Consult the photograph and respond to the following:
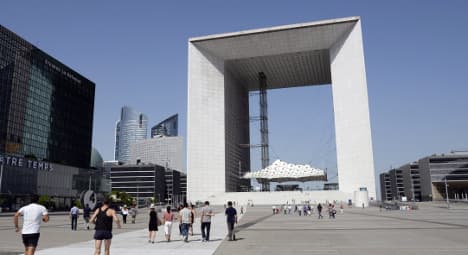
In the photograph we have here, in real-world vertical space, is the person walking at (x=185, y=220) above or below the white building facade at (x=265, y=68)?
below

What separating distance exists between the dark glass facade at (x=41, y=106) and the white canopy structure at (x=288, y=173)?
5926cm

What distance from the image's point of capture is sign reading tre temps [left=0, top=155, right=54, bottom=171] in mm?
73812

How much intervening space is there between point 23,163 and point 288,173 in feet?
181

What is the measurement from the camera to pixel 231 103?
88.5m

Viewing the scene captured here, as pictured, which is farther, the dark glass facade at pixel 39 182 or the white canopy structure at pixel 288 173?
the white canopy structure at pixel 288 173

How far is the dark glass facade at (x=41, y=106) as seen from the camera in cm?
9412

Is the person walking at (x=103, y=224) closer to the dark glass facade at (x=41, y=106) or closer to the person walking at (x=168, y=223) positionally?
the person walking at (x=168, y=223)

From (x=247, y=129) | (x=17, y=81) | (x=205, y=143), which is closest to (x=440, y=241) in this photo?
(x=205, y=143)

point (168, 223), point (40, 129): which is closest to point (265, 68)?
point (40, 129)

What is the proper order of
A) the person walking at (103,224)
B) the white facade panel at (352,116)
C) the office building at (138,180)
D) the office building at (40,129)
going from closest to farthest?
the person walking at (103,224)
the white facade panel at (352,116)
the office building at (40,129)
the office building at (138,180)

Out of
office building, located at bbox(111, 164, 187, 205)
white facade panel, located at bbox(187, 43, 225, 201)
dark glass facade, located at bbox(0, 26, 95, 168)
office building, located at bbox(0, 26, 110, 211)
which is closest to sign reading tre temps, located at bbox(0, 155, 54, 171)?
office building, located at bbox(0, 26, 110, 211)

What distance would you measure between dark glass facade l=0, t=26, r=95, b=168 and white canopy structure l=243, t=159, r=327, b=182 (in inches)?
2333

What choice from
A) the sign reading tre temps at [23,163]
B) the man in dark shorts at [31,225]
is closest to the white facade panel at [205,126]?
the sign reading tre temps at [23,163]

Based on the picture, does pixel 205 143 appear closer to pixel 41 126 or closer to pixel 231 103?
pixel 231 103
